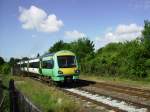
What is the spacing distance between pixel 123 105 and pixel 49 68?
598 inches

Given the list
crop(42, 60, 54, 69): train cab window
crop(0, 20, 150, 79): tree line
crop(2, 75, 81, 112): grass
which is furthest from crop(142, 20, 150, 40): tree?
crop(2, 75, 81, 112): grass

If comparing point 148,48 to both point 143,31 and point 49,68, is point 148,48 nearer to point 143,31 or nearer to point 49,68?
point 143,31

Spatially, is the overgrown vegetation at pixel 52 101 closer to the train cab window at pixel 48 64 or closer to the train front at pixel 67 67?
the train front at pixel 67 67

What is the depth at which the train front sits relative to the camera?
27680mm

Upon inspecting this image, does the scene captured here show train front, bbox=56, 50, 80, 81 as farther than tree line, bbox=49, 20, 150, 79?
No

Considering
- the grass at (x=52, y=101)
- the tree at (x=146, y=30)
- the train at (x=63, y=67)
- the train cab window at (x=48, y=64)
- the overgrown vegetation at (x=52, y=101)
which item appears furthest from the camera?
the tree at (x=146, y=30)

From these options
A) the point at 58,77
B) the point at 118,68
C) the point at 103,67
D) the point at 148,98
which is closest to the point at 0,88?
the point at 148,98

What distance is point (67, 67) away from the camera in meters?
28.2

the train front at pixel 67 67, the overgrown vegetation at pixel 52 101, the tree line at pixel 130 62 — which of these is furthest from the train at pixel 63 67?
the tree line at pixel 130 62

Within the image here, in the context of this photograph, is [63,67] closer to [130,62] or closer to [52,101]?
[130,62]

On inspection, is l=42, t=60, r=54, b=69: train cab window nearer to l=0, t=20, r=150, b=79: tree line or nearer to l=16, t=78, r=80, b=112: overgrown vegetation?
l=16, t=78, r=80, b=112: overgrown vegetation

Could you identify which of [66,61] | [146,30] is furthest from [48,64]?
[146,30]

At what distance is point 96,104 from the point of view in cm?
1636

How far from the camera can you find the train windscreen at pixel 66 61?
92.5 feet
